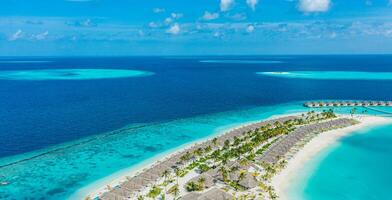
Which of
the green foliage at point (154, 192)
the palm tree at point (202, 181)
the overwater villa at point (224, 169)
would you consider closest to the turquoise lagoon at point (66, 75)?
the overwater villa at point (224, 169)

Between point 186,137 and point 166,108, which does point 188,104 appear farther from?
point 186,137

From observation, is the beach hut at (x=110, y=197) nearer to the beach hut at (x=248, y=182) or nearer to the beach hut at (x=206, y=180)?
the beach hut at (x=206, y=180)

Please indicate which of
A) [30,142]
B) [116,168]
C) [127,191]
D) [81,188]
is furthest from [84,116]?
[127,191]

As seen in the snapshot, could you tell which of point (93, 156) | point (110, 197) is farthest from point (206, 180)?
point (93, 156)

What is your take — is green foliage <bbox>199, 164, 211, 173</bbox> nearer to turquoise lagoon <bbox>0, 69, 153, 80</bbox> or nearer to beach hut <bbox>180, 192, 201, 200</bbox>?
beach hut <bbox>180, 192, 201, 200</bbox>

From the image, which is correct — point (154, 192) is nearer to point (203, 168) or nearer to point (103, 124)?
point (203, 168)

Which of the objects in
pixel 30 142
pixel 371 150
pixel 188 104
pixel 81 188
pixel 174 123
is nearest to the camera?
pixel 81 188
